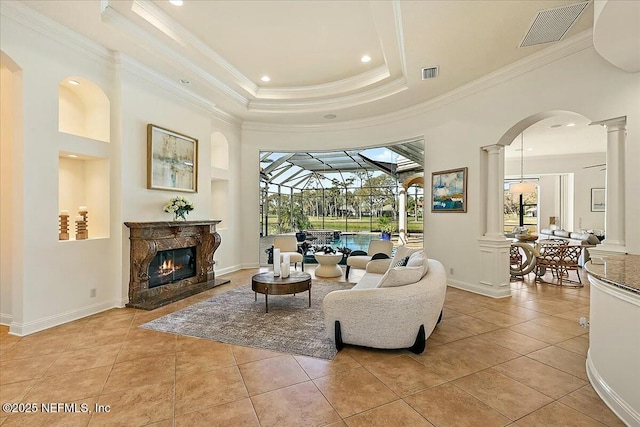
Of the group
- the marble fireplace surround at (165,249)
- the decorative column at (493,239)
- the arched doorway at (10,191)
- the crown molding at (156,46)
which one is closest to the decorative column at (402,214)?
the decorative column at (493,239)

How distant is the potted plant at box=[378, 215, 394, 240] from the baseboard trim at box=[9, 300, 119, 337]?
6320 millimetres

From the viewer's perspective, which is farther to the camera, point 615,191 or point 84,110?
point 84,110

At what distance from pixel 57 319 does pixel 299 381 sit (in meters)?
3.26

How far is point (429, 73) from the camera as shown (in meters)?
4.86

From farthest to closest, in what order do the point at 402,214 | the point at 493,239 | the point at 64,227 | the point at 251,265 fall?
1. the point at 402,214
2. the point at 251,265
3. the point at 493,239
4. the point at 64,227

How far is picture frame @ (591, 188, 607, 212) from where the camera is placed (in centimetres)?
990

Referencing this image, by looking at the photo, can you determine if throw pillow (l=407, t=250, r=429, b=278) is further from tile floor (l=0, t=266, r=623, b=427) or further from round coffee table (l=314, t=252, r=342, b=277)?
round coffee table (l=314, t=252, r=342, b=277)

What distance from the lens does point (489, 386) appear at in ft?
8.13

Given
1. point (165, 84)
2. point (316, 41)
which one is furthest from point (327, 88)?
point (165, 84)

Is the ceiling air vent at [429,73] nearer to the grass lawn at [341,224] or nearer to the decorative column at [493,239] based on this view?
the decorative column at [493,239]

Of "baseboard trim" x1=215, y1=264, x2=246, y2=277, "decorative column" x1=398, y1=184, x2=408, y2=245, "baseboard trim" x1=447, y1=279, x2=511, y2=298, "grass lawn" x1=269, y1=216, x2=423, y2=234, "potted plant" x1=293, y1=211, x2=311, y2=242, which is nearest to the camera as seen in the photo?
"baseboard trim" x1=447, y1=279, x2=511, y2=298

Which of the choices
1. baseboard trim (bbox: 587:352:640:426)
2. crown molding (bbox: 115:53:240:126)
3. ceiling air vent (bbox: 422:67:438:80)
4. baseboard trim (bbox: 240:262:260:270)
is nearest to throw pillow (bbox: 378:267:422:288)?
baseboard trim (bbox: 587:352:640:426)

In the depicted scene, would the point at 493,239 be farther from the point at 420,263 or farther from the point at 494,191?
the point at 420,263

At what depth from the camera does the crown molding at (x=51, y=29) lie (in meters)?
3.30
